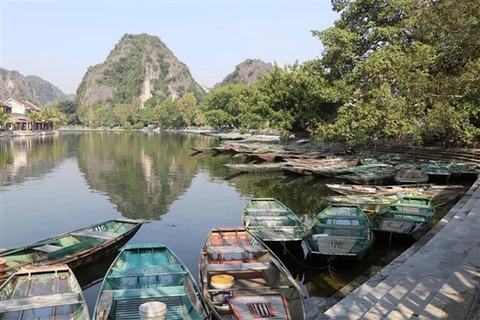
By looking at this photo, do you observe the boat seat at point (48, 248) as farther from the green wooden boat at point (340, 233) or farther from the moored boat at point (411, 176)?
the moored boat at point (411, 176)

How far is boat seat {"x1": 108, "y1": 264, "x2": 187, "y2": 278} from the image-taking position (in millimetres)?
10000

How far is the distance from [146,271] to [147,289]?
2.83 ft

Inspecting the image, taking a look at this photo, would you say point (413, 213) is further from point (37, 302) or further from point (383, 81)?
point (383, 81)

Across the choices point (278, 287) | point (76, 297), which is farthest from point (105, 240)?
point (278, 287)

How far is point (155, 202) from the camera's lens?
2497cm

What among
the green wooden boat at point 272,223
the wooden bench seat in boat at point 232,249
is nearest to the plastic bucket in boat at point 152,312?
the wooden bench seat in boat at point 232,249

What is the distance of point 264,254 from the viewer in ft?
38.2

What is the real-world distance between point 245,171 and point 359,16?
19168mm

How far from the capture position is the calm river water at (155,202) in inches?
525

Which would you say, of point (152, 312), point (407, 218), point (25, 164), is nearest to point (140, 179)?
point (25, 164)

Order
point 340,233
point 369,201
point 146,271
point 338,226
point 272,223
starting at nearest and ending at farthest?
point 146,271
point 340,233
point 338,226
point 272,223
point 369,201

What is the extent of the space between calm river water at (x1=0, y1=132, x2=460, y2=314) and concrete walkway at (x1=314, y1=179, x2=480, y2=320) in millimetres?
1961

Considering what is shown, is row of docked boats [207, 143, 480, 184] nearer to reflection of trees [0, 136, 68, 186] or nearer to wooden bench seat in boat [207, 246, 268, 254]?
wooden bench seat in boat [207, 246, 268, 254]

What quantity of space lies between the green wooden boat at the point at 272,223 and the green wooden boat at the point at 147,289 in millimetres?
4030
